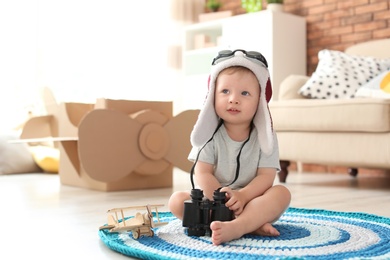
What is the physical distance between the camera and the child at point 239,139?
4.03 ft

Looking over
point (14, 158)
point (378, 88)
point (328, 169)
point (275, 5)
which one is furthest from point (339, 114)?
point (14, 158)

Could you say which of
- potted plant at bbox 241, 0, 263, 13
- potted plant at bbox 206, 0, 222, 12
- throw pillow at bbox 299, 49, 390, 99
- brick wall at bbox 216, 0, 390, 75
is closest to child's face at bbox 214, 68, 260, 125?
throw pillow at bbox 299, 49, 390, 99

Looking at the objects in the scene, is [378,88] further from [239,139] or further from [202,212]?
[202,212]

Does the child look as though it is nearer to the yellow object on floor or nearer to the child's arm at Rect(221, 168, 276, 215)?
the child's arm at Rect(221, 168, 276, 215)

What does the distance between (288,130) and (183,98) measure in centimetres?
173

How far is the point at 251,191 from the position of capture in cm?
122

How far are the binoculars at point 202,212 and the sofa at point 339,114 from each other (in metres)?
1.29

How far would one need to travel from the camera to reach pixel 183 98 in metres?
4.19

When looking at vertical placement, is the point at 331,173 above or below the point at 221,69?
below

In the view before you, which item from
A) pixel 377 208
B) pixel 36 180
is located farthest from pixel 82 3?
pixel 377 208

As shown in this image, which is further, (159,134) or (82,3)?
(82,3)

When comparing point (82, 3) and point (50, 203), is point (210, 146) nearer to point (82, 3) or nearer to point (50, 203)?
point (50, 203)

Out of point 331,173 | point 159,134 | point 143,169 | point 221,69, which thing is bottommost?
point 331,173

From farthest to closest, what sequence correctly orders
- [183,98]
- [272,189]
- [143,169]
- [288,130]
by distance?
[183,98]
[288,130]
[143,169]
[272,189]
